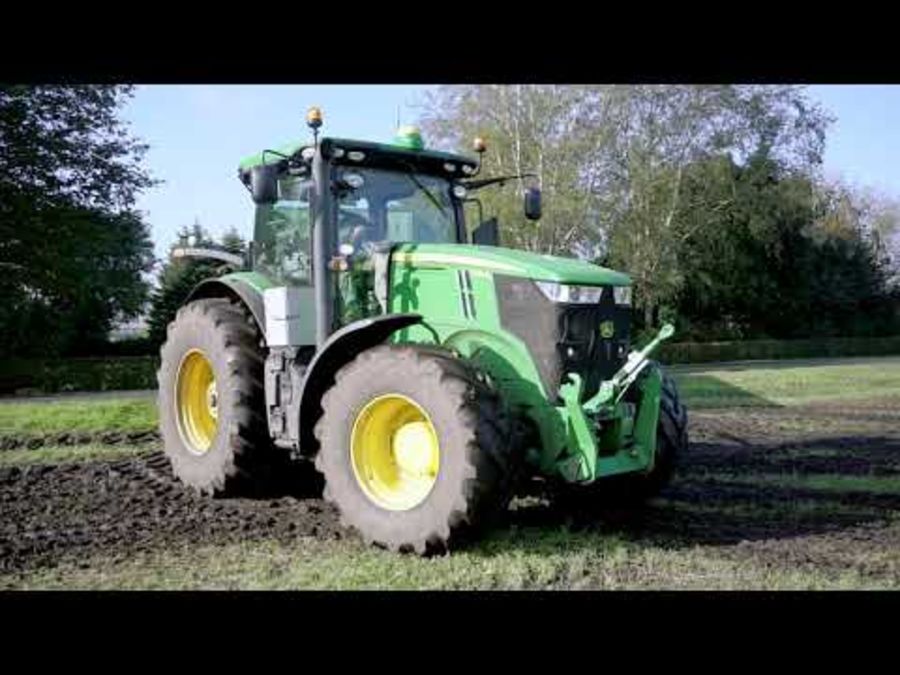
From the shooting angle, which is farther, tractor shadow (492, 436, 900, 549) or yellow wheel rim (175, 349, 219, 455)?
yellow wheel rim (175, 349, 219, 455)

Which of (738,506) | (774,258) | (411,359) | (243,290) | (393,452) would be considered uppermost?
(774,258)

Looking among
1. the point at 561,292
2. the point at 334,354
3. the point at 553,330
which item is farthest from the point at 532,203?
the point at 334,354

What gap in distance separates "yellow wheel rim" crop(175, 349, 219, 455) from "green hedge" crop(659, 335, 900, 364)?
1837 cm

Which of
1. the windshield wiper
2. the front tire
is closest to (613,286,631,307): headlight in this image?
the front tire

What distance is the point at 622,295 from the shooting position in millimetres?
5785

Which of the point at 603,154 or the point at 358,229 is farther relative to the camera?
the point at 603,154

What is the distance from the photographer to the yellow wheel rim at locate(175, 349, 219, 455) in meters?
7.18

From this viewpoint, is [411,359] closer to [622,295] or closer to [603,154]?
[622,295]

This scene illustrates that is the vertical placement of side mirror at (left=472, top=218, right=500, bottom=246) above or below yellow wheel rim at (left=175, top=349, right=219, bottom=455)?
above

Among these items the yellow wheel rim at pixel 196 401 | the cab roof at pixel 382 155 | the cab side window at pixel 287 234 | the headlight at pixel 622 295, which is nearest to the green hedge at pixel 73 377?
the yellow wheel rim at pixel 196 401

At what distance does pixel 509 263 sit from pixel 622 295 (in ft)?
2.93

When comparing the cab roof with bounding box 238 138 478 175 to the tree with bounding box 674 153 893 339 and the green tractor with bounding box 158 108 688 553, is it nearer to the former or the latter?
the green tractor with bounding box 158 108 688 553

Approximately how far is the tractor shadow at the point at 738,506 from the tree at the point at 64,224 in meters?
15.2
